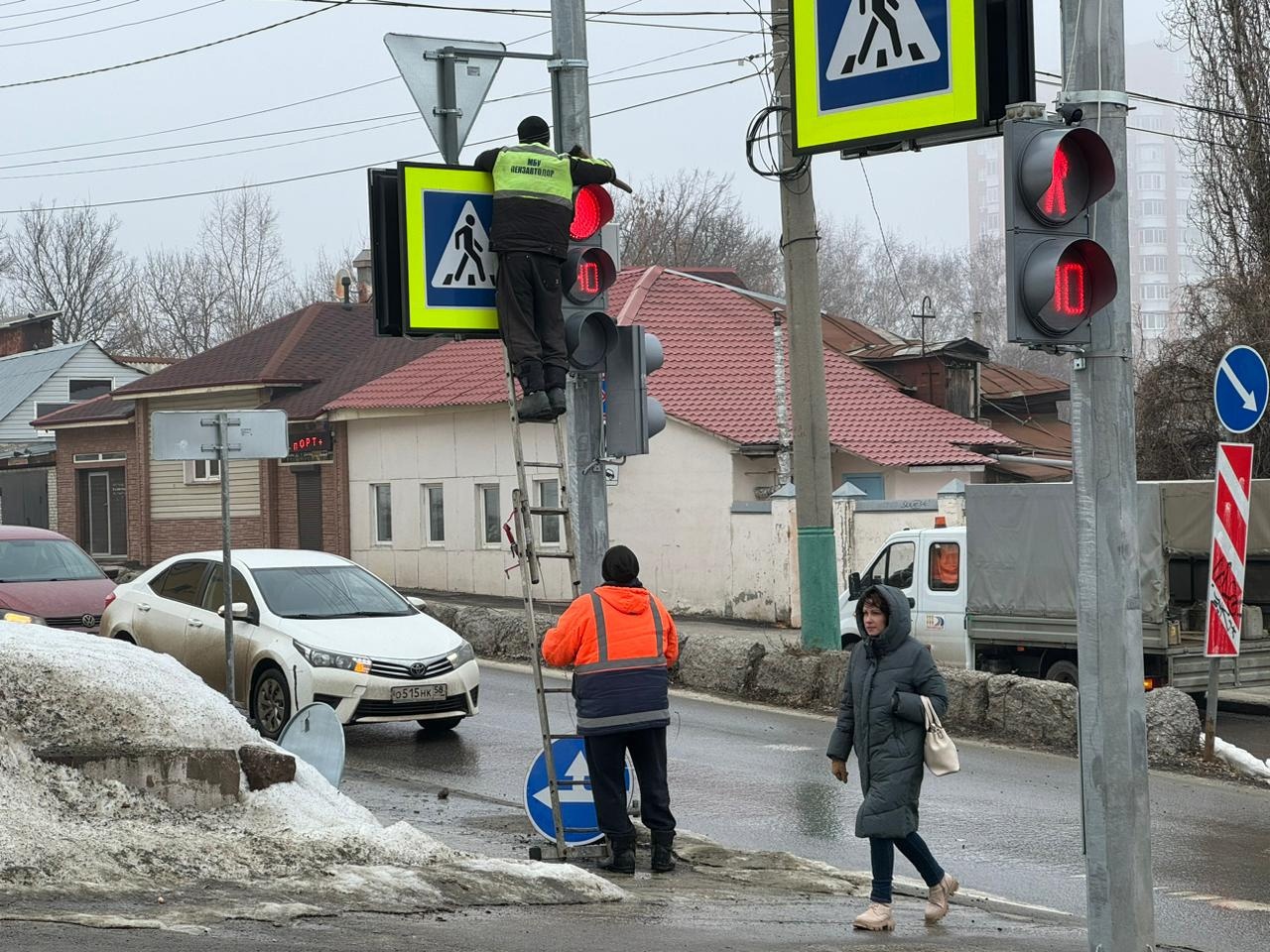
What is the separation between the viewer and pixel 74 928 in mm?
6086

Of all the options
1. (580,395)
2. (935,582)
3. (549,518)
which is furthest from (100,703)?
(549,518)

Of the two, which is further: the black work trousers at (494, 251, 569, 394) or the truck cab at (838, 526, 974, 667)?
the truck cab at (838, 526, 974, 667)

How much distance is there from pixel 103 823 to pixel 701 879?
319 centimetres

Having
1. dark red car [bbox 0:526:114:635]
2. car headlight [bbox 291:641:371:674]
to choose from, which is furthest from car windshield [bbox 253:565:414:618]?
dark red car [bbox 0:526:114:635]

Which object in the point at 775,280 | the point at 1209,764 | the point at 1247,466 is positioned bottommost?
the point at 1209,764

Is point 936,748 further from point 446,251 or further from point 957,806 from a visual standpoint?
point 957,806

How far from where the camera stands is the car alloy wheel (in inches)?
555

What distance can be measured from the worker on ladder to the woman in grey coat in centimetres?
206

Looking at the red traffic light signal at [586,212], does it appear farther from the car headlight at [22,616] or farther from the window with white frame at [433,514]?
the window with white frame at [433,514]

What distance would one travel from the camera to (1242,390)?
1301 centimetres

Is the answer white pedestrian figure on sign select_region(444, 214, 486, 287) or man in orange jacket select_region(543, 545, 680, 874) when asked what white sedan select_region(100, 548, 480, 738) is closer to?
man in orange jacket select_region(543, 545, 680, 874)

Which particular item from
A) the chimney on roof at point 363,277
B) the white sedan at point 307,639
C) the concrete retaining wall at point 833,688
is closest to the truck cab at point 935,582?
the concrete retaining wall at point 833,688

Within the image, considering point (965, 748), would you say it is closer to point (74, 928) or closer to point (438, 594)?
point (74, 928)

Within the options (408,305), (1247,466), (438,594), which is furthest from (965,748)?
(438,594)
